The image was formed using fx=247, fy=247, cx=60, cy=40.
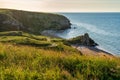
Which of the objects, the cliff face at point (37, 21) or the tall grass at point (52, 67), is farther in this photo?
the cliff face at point (37, 21)

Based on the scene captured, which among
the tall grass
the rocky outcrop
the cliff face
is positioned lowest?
the cliff face

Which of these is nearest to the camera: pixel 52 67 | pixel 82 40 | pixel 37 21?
pixel 52 67

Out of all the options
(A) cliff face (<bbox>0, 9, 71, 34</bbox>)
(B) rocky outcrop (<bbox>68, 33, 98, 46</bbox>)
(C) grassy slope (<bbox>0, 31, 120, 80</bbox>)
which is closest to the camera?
(C) grassy slope (<bbox>0, 31, 120, 80</bbox>)

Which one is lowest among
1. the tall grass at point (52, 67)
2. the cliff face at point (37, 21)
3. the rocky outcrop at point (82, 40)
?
the cliff face at point (37, 21)

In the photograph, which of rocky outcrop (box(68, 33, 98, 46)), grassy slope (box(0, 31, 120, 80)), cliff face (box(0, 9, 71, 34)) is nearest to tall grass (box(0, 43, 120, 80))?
grassy slope (box(0, 31, 120, 80))

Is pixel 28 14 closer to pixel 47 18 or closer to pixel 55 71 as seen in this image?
pixel 47 18

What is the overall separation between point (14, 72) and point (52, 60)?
230 cm

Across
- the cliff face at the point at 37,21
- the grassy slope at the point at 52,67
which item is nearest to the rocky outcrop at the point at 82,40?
the cliff face at the point at 37,21

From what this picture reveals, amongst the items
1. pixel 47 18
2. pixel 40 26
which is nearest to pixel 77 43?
pixel 40 26

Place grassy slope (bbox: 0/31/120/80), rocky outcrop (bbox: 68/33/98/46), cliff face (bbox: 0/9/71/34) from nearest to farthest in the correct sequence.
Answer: grassy slope (bbox: 0/31/120/80) → rocky outcrop (bbox: 68/33/98/46) → cliff face (bbox: 0/9/71/34)

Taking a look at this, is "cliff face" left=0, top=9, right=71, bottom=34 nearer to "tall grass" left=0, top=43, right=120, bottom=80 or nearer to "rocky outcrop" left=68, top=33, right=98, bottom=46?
"rocky outcrop" left=68, top=33, right=98, bottom=46

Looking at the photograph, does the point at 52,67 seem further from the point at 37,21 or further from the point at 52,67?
the point at 37,21

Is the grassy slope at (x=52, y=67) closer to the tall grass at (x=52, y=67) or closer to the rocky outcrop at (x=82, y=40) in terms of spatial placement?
the tall grass at (x=52, y=67)

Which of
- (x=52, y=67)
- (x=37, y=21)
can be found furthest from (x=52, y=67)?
(x=37, y=21)
